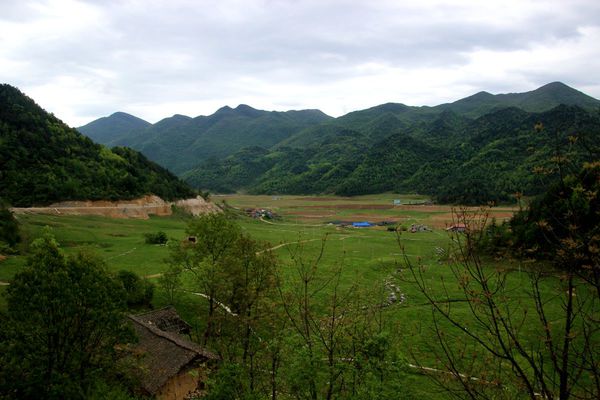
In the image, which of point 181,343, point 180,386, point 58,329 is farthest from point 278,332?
point 180,386

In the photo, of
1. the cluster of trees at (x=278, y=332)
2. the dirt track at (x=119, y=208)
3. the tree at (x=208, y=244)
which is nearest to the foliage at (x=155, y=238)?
the dirt track at (x=119, y=208)

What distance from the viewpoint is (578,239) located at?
6.86 m

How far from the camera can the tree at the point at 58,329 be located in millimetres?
14875

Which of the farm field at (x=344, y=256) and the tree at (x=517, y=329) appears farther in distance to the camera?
the farm field at (x=344, y=256)

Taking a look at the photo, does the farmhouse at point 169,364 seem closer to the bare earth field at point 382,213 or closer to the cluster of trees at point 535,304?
the cluster of trees at point 535,304

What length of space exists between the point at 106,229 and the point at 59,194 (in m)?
16.9

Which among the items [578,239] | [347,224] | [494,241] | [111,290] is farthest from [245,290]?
[347,224]

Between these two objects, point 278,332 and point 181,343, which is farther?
point 181,343

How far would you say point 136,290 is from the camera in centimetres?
3366

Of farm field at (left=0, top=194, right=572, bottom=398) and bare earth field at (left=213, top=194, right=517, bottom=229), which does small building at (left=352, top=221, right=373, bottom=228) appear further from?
farm field at (left=0, top=194, right=572, bottom=398)

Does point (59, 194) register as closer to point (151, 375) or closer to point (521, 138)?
point (151, 375)

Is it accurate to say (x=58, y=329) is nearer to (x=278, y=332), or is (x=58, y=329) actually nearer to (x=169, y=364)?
(x=169, y=364)

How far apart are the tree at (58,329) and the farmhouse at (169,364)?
12.9ft

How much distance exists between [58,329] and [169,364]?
26.0 feet
